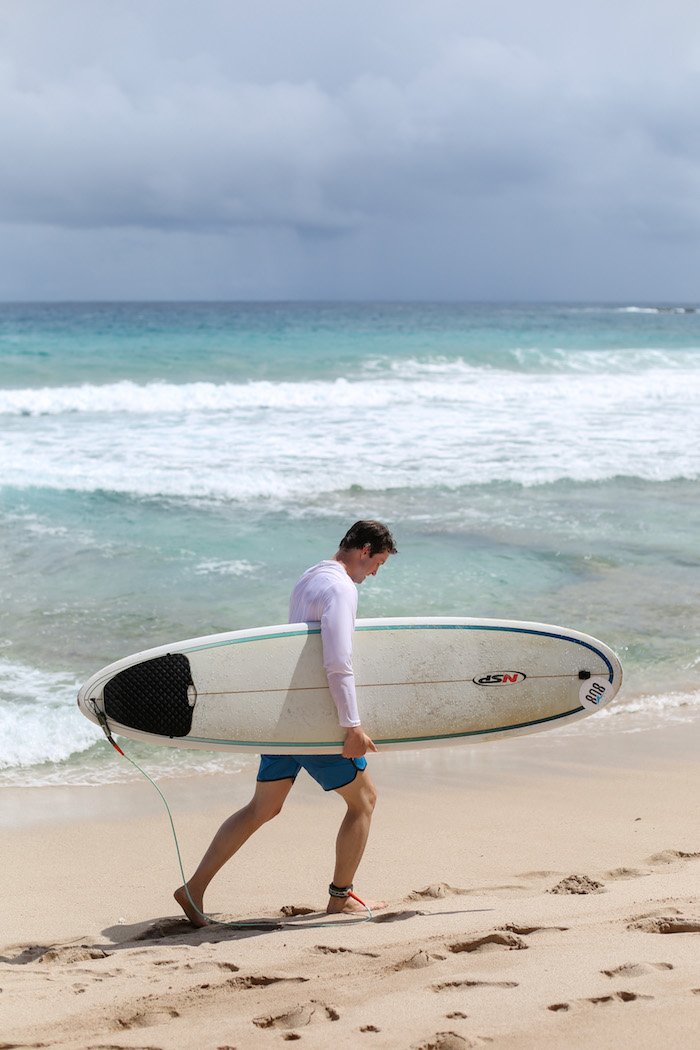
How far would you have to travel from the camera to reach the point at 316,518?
9297mm

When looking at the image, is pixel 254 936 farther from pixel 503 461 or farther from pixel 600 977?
pixel 503 461

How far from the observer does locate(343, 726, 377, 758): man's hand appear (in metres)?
2.97

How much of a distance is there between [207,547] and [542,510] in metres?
3.86

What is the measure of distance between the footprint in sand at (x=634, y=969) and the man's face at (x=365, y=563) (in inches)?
56.2

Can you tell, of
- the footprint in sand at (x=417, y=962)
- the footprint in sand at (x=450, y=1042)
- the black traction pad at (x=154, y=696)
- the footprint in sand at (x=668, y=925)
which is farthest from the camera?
the black traction pad at (x=154, y=696)

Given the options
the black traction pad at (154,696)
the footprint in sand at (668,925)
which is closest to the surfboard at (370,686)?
the black traction pad at (154,696)

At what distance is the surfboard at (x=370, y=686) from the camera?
333 cm

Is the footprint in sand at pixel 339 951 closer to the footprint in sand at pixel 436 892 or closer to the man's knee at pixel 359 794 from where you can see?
the man's knee at pixel 359 794

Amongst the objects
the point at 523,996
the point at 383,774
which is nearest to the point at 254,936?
the point at 523,996

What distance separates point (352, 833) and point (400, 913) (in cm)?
32

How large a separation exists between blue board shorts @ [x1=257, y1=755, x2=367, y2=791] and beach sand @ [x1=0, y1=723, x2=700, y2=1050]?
482 mm

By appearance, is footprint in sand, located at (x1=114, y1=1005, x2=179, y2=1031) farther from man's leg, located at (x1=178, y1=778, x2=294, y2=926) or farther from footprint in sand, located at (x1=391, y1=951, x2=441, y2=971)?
man's leg, located at (x1=178, y1=778, x2=294, y2=926)

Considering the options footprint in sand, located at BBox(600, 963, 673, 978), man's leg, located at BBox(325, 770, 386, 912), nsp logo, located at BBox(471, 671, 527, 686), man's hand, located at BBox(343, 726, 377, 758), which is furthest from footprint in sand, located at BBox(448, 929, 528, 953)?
nsp logo, located at BBox(471, 671, 527, 686)

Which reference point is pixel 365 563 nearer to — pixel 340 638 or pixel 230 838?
pixel 340 638
